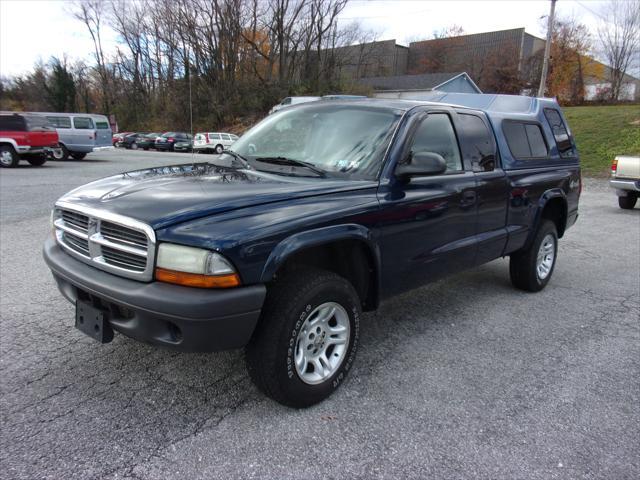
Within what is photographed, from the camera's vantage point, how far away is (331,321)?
295 cm

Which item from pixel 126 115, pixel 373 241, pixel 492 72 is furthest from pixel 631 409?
pixel 126 115

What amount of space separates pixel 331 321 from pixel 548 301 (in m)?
2.93

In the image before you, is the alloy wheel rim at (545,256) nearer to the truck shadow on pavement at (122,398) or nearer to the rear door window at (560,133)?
the rear door window at (560,133)

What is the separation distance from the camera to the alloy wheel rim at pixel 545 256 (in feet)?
16.7

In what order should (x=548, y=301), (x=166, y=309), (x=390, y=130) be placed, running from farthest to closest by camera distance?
(x=548, y=301)
(x=390, y=130)
(x=166, y=309)

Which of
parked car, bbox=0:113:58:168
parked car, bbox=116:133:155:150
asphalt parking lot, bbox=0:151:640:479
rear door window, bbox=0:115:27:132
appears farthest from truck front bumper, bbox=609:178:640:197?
parked car, bbox=116:133:155:150

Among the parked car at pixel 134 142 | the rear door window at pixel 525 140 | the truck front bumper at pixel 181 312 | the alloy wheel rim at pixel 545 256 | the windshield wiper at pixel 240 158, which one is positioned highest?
the rear door window at pixel 525 140

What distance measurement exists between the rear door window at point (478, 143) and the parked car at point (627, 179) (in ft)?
27.4

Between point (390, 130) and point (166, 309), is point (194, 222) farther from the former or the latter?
point (390, 130)

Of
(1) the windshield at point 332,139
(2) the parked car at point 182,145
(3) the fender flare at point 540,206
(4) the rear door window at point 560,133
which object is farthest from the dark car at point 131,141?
(3) the fender flare at point 540,206

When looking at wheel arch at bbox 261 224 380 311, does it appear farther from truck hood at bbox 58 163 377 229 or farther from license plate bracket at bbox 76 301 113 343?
license plate bracket at bbox 76 301 113 343

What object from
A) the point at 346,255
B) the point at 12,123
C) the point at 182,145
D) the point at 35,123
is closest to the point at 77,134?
the point at 35,123

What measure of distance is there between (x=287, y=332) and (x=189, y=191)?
0.97 metres

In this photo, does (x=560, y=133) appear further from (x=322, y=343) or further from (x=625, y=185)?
(x=625, y=185)
